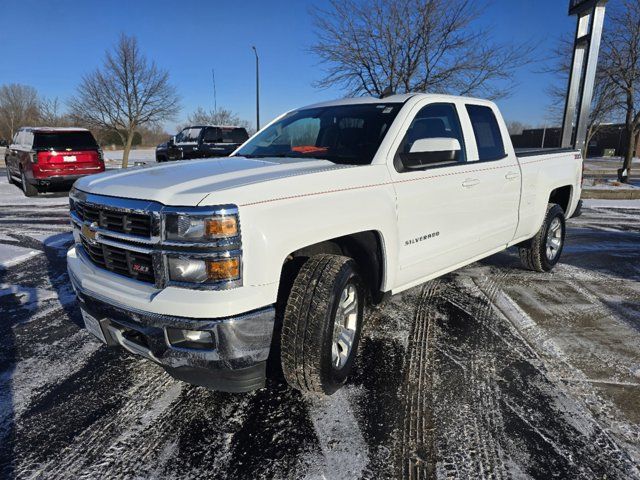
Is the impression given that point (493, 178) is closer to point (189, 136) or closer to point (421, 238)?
point (421, 238)

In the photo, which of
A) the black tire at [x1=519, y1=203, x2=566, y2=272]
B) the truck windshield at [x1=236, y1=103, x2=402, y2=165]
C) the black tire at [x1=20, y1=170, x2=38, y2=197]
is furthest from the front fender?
the black tire at [x1=20, y1=170, x2=38, y2=197]

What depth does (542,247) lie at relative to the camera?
527 centimetres

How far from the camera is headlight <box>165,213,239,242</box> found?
2.12 metres

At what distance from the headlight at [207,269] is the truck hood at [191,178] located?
11.0 inches

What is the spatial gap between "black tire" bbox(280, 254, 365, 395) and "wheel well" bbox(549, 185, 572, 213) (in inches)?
172

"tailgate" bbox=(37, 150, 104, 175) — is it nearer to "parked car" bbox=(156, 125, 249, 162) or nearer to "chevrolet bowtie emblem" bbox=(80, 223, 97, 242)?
"parked car" bbox=(156, 125, 249, 162)

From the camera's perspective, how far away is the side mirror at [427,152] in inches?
122

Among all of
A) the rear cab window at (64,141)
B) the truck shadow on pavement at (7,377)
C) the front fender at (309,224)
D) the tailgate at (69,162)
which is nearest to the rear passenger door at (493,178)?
the front fender at (309,224)

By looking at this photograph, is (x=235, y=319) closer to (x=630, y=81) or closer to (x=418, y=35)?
(x=418, y=35)

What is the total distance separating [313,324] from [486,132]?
292 cm

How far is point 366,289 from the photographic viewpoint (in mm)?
3162

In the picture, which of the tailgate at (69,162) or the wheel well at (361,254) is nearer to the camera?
the wheel well at (361,254)

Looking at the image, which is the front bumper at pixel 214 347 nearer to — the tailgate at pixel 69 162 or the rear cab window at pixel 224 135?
the tailgate at pixel 69 162

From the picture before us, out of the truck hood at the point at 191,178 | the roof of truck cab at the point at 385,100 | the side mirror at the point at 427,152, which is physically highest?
the roof of truck cab at the point at 385,100
